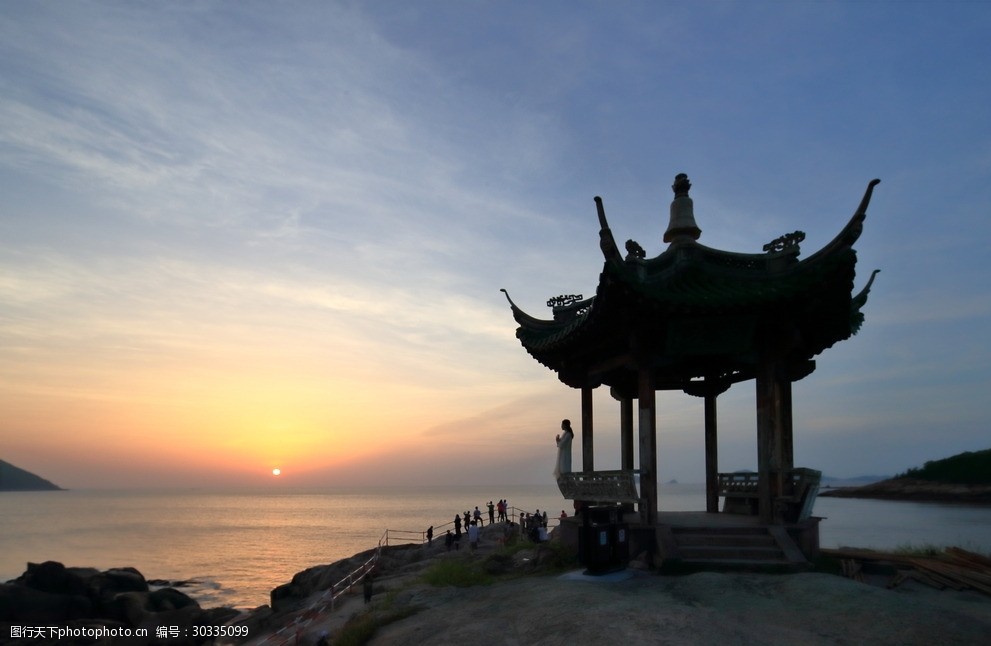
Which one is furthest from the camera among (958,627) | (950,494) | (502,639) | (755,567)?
(950,494)

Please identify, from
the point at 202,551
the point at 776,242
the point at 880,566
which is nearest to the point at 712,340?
the point at 776,242

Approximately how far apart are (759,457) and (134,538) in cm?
12477

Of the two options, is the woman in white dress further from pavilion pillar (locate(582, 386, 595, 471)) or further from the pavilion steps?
the pavilion steps

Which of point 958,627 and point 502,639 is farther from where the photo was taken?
point 502,639

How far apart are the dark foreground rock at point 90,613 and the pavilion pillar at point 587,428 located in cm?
Answer: 2574

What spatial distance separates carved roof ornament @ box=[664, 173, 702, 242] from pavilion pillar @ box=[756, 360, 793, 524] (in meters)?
3.36

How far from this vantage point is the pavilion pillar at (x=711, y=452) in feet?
Result: 64.7

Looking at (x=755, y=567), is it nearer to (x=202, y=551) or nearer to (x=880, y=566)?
(x=880, y=566)

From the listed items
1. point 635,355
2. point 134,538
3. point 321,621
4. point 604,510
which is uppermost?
point 635,355

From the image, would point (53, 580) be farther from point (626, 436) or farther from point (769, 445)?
point (769, 445)

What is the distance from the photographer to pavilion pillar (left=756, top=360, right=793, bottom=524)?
1480cm

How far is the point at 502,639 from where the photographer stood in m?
10.1

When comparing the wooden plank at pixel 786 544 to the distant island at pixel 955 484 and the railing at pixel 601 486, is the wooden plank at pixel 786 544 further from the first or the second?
the distant island at pixel 955 484

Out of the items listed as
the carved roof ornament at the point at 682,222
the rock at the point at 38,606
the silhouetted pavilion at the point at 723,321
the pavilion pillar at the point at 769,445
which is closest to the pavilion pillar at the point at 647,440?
the silhouetted pavilion at the point at 723,321
